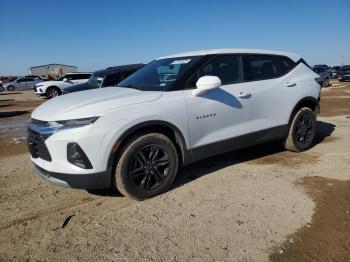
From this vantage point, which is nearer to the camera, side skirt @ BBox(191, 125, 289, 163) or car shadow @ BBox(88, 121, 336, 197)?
side skirt @ BBox(191, 125, 289, 163)

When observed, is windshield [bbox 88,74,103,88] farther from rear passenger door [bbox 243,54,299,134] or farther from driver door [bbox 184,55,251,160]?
driver door [bbox 184,55,251,160]

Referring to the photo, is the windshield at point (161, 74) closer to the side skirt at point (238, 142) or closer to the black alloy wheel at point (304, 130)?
the side skirt at point (238, 142)

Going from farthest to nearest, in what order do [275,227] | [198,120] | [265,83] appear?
[265,83] < [198,120] < [275,227]

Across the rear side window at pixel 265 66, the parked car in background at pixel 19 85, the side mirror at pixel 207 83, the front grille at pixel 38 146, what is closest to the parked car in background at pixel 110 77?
the rear side window at pixel 265 66

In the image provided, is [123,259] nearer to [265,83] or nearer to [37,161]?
[37,161]

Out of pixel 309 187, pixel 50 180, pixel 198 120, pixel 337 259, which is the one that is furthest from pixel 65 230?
pixel 309 187

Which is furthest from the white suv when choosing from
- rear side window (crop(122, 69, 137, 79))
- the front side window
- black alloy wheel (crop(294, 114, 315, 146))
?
the front side window

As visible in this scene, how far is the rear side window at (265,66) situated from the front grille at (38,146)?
112 inches

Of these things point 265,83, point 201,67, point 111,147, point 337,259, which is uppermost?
point 201,67

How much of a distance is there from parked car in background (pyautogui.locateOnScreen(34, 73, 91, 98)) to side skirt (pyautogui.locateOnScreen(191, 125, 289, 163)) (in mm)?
17853

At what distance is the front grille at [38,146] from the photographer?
381 centimetres

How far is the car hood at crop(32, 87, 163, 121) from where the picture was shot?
3.75 metres

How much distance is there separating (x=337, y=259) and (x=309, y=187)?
1.59 m

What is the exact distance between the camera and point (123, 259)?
298 cm
